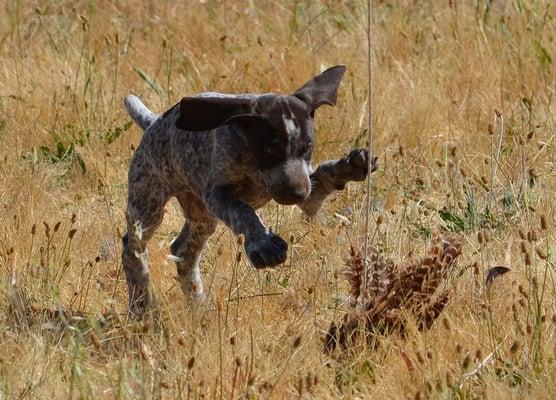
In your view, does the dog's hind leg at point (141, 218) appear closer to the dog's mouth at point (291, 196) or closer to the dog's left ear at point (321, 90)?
the dog's left ear at point (321, 90)

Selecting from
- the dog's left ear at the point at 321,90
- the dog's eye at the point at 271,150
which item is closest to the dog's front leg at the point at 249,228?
the dog's eye at the point at 271,150

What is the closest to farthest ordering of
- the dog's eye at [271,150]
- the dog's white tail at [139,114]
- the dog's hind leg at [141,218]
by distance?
the dog's eye at [271,150] → the dog's hind leg at [141,218] → the dog's white tail at [139,114]

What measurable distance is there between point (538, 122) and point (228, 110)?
9.76 ft

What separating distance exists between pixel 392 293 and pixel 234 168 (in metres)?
0.73

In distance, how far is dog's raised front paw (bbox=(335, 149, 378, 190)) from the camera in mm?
5074

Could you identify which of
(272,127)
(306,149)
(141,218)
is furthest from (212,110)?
(141,218)

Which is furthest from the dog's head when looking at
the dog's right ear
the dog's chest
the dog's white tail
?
the dog's white tail

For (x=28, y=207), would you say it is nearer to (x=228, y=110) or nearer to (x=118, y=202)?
(x=118, y=202)

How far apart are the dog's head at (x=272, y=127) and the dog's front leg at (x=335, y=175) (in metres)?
0.06

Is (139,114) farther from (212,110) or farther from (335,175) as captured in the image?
(335,175)

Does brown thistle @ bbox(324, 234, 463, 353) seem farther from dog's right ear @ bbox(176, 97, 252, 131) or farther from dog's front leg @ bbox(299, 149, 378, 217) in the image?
dog's right ear @ bbox(176, 97, 252, 131)

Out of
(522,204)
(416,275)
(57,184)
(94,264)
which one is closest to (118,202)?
(57,184)

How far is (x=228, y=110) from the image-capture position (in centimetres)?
524

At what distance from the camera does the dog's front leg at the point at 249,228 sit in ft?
15.8
